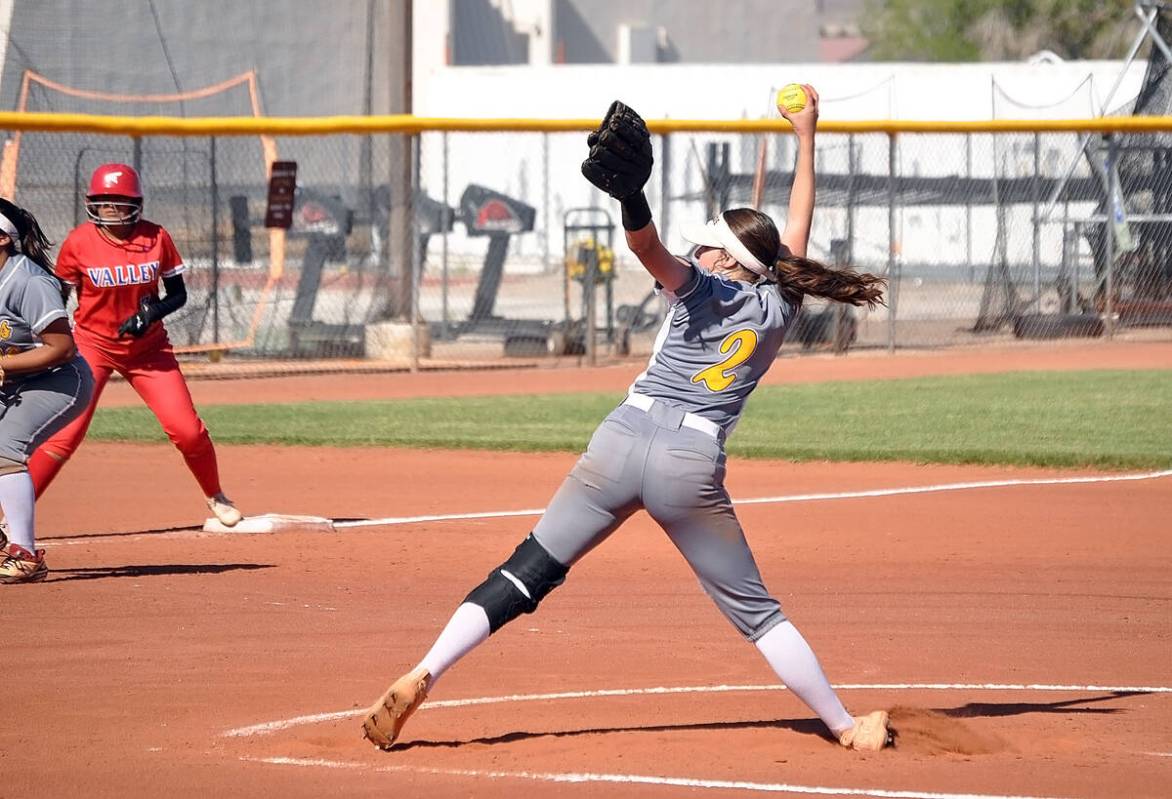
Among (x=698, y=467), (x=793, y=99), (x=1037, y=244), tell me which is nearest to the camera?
(x=698, y=467)

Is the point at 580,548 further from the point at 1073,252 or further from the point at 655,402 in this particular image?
the point at 1073,252

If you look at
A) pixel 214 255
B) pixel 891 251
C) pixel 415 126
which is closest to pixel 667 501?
pixel 415 126

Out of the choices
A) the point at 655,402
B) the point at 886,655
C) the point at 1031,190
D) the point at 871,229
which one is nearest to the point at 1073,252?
the point at 1031,190

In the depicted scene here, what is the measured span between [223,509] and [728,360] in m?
5.10

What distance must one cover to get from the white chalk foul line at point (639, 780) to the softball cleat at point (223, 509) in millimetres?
4393

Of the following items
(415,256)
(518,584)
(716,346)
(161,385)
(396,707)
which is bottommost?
(396,707)

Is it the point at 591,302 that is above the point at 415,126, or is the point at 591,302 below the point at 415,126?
below

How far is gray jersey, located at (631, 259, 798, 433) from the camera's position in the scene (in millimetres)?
5039

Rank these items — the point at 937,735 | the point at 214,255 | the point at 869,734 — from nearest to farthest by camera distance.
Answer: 1. the point at 869,734
2. the point at 937,735
3. the point at 214,255

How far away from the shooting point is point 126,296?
28.5ft

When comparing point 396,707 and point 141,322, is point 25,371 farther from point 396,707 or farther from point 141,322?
point 396,707

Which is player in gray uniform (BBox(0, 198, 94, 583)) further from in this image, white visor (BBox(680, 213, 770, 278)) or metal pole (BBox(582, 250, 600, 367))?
metal pole (BBox(582, 250, 600, 367))

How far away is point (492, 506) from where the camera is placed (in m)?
10.7

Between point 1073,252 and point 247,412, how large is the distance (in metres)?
12.3
